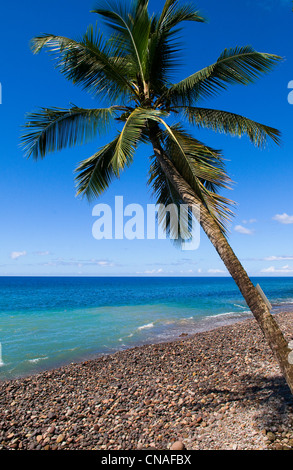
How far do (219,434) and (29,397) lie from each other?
17.7ft

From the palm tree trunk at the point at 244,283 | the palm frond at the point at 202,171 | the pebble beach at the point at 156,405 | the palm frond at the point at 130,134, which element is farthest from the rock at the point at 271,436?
the palm frond at the point at 130,134

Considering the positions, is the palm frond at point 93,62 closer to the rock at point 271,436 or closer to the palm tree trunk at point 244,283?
the palm tree trunk at point 244,283

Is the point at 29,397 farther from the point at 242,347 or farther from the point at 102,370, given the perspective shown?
the point at 242,347

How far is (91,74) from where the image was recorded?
6.36 metres

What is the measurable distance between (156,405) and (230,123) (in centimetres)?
641

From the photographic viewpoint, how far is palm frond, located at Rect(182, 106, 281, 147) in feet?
19.5

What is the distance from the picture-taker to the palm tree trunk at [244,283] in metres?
3.96

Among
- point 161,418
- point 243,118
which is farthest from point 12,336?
point 243,118

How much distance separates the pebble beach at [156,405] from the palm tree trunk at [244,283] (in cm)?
148

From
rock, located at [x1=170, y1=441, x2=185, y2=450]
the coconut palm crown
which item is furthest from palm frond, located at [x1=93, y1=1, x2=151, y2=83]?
rock, located at [x1=170, y1=441, x2=185, y2=450]

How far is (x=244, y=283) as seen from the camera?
4262mm

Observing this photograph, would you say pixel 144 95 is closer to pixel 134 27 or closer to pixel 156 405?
pixel 134 27

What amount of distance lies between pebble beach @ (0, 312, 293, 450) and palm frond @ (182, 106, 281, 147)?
5.17m

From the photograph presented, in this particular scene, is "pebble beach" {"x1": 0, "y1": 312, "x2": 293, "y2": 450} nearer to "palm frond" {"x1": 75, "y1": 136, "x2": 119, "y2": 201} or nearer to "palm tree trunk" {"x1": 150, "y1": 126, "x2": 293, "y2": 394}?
"palm tree trunk" {"x1": 150, "y1": 126, "x2": 293, "y2": 394}
